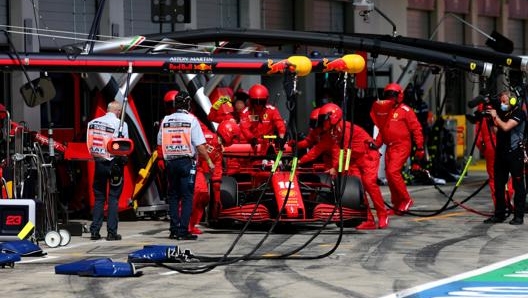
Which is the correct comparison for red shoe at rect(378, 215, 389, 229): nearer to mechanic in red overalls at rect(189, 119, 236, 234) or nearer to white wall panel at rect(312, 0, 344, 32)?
mechanic in red overalls at rect(189, 119, 236, 234)

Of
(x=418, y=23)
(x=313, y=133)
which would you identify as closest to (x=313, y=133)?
(x=313, y=133)

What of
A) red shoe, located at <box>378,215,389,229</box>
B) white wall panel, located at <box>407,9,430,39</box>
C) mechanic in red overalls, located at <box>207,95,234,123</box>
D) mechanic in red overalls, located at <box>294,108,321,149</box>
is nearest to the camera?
red shoe, located at <box>378,215,389,229</box>

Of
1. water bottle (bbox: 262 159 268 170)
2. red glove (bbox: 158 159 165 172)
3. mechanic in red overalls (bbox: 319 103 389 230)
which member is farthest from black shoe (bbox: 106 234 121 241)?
mechanic in red overalls (bbox: 319 103 389 230)

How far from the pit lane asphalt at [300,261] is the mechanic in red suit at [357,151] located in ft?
1.01

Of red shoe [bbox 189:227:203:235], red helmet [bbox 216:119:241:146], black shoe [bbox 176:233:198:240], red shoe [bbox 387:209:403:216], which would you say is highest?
red helmet [bbox 216:119:241:146]

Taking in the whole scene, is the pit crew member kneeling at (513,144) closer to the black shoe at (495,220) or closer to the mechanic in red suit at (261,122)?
the black shoe at (495,220)

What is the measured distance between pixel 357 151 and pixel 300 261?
13.9 feet

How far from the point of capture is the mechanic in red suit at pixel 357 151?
656 inches

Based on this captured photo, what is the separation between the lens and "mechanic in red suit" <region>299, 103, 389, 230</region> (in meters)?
16.7

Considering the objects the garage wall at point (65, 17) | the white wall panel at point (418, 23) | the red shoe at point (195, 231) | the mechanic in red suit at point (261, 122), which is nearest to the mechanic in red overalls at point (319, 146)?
the mechanic in red suit at point (261, 122)

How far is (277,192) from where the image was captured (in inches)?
628

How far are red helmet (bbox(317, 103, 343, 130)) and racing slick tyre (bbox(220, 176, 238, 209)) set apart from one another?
142 cm

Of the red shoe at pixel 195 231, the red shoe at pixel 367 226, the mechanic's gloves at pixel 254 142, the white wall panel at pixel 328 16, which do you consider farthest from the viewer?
the white wall panel at pixel 328 16

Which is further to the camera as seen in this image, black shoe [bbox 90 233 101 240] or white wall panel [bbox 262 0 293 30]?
white wall panel [bbox 262 0 293 30]
